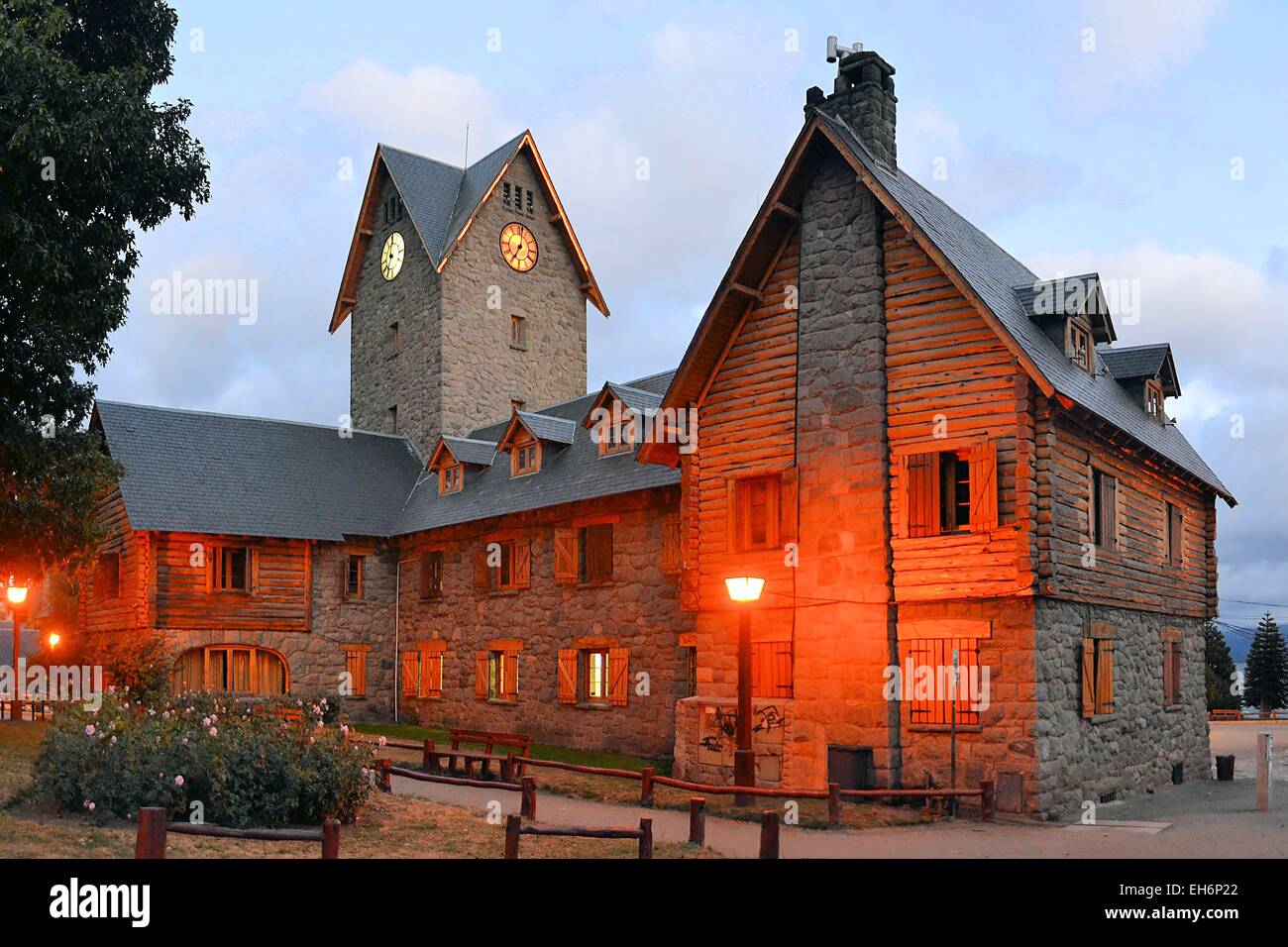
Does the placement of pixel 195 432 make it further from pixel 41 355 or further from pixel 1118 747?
pixel 1118 747

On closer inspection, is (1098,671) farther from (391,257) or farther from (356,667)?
(391,257)

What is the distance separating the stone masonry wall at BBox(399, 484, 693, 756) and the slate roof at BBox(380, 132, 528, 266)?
1223 cm

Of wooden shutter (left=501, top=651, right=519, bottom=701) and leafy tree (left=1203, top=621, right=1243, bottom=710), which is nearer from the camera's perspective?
wooden shutter (left=501, top=651, right=519, bottom=701)

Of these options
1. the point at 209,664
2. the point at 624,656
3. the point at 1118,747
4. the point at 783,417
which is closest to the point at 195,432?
the point at 209,664

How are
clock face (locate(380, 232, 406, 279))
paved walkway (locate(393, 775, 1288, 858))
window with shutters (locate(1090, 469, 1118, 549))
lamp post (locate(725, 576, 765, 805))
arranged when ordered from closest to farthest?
paved walkway (locate(393, 775, 1288, 858)) < lamp post (locate(725, 576, 765, 805)) < window with shutters (locate(1090, 469, 1118, 549)) < clock face (locate(380, 232, 406, 279))

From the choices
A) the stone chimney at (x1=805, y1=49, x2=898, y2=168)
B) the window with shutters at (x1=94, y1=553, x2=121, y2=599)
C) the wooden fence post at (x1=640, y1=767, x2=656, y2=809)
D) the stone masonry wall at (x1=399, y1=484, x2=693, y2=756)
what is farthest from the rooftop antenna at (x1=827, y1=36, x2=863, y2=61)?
the window with shutters at (x1=94, y1=553, x2=121, y2=599)

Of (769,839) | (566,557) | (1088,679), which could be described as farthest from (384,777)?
(566,557)

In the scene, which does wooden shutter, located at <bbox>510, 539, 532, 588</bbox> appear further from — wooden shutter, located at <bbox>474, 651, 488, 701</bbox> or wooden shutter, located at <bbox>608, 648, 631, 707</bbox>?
wooden shutter, located at <bbox>608, 648, 631, 707</bbox>

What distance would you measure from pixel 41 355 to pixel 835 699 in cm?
1441

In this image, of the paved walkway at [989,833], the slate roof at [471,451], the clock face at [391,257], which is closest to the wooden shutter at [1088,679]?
the paved walkway at [989,833]

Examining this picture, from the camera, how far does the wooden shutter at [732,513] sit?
22.8 metres

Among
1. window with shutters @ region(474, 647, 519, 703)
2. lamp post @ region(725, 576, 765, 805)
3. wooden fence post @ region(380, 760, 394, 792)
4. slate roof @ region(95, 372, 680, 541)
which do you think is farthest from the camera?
slate roof @ region(95, 372, 680, 541)

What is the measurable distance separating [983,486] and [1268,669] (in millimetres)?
55513

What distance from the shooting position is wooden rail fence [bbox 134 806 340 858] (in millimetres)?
9742
